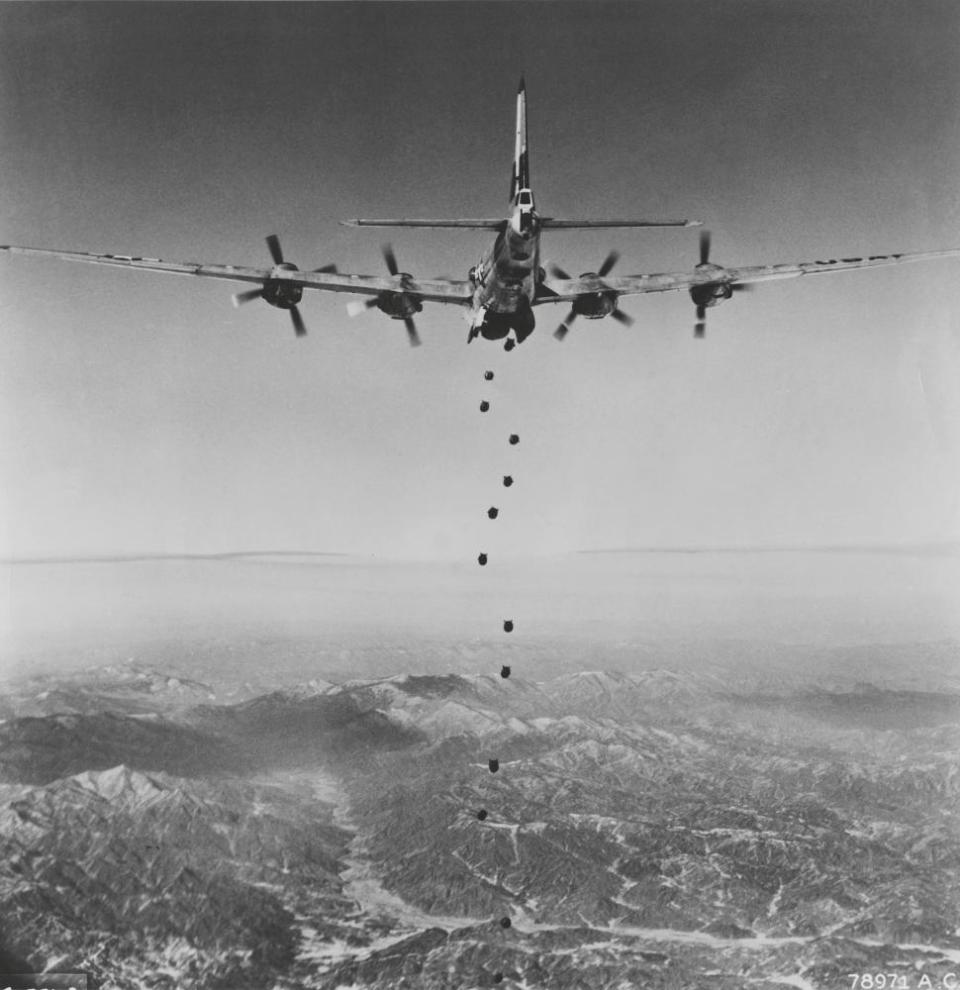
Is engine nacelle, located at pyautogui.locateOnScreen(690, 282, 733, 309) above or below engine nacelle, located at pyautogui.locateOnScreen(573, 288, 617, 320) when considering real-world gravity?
above

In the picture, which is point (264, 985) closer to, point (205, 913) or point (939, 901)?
point (205, 913)

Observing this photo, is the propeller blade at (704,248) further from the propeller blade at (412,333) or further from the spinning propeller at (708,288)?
the propeller blade at (412,333)

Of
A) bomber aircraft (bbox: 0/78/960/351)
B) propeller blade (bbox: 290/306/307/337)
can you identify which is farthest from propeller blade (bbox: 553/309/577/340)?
propeller blade (bbox: 290/306/307/337)

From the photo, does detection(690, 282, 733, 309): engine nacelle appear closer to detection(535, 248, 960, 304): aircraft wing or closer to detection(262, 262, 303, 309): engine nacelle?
detection(535, 248, 960, 304): aircraft wing

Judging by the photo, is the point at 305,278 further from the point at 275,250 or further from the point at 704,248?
the point at 704,248

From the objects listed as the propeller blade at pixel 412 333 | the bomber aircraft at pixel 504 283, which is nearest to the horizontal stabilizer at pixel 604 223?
the bomber aircraft at pixel 504 283
